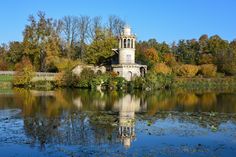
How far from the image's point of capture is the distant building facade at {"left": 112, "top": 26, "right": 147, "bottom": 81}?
175 ft

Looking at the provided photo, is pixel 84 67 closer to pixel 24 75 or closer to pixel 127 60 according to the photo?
pixel 127 60

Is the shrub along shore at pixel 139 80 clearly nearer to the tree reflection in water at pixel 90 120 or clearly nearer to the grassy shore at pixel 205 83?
the grassy shore at pixel 205 83

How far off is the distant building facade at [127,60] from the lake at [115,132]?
90.2 feet

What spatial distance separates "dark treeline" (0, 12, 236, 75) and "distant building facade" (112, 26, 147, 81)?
3551 millimetres

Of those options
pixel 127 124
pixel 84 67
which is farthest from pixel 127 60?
pixel 127 124

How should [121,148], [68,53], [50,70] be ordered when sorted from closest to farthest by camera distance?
[121,148] < [50,70] < [68,53]

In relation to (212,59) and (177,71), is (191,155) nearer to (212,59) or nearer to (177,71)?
(177,71)

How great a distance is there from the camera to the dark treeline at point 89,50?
58.9 meters

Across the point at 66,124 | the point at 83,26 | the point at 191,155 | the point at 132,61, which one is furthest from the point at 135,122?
the point at 83,26

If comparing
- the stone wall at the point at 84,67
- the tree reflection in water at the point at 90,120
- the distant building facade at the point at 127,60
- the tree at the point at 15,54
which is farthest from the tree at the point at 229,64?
the tree reflection in water at the point at 90,120

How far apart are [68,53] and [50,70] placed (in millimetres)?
5958

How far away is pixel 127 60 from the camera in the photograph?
5459 cm

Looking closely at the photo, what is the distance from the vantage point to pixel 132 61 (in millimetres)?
54875

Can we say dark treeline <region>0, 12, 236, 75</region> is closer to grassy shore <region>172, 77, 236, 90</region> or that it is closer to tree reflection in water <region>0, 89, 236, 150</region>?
grassy shore <region>172, 77, 236, 90</region>
